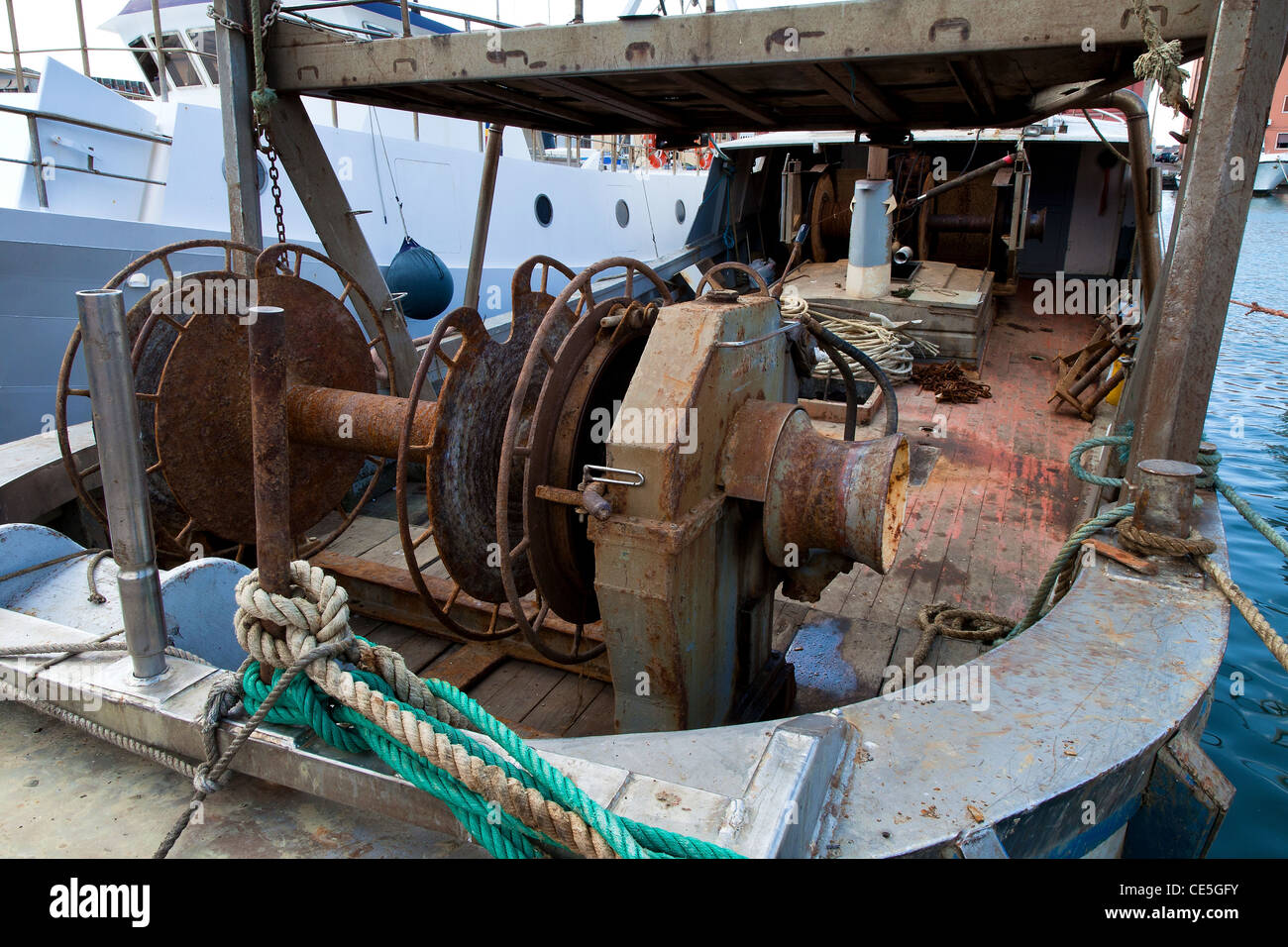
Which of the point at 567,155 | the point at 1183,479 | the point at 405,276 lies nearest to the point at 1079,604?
the point at 1183,479

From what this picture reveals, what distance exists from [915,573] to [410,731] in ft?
11.1

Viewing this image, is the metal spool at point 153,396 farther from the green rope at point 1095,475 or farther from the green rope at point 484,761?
the green rope at point 1095,475

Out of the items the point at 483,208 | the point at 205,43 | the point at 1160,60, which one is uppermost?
the point at 205,43

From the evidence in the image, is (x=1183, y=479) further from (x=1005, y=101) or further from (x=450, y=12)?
(x=450, y=12)

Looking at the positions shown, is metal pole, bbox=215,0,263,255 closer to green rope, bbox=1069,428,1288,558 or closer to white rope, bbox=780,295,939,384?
green rope, bbox=1069,428,1288,558

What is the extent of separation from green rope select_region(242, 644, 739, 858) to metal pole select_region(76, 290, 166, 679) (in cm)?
32

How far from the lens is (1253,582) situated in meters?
6.21

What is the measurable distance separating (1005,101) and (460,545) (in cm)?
315

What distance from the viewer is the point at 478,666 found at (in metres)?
3.62

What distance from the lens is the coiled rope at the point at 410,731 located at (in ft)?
4.57

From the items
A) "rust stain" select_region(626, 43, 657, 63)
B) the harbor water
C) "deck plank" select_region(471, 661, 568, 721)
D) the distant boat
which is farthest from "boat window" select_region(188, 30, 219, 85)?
the distant boat

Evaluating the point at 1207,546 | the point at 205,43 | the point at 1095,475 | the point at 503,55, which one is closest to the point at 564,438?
the point at 503,55

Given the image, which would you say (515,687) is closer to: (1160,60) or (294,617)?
(294,617)

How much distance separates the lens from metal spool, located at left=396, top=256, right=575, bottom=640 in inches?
112
